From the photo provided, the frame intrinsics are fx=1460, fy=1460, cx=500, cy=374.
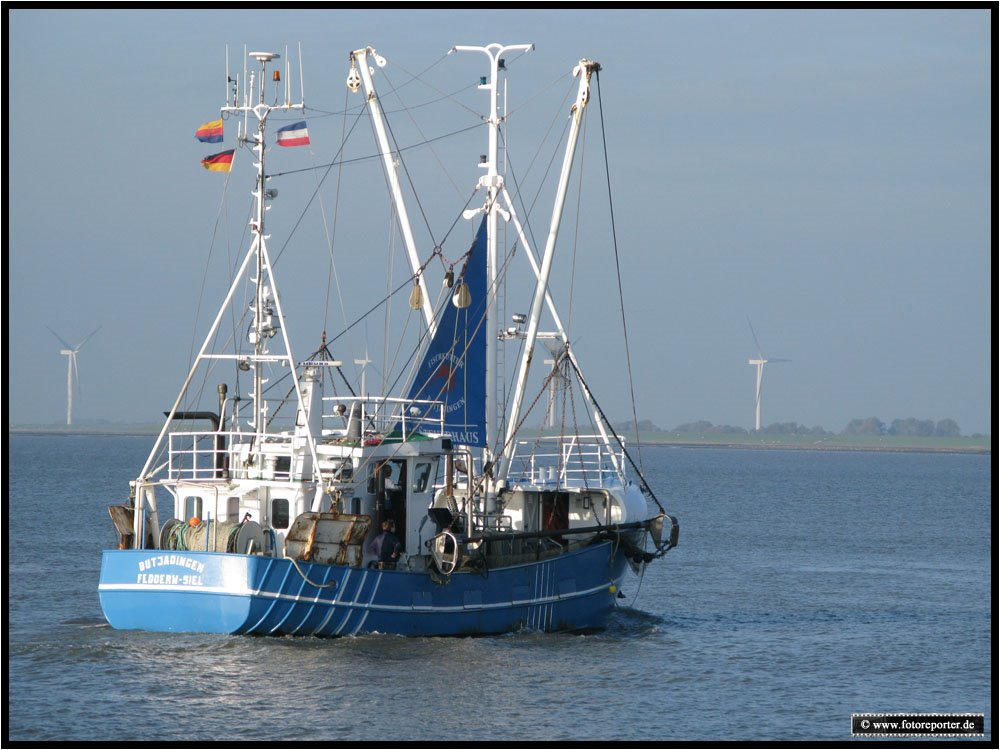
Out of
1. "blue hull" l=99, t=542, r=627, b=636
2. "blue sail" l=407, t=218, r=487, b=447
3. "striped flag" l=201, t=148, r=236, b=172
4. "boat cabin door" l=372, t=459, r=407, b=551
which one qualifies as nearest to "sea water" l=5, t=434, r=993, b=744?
"blue hull" l=99, t=542, r=627, b=636

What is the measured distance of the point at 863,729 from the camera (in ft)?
79.6

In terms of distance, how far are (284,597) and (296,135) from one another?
8.98 metres

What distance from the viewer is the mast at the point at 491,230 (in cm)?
3231

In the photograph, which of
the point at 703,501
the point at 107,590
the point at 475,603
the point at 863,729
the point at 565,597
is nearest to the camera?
the point at 863,729

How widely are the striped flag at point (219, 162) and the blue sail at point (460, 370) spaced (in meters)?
6.11

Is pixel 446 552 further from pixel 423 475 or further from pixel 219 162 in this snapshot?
pixel 219 162

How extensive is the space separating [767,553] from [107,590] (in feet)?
106

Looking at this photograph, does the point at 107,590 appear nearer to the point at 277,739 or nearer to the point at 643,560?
the point at 277,739

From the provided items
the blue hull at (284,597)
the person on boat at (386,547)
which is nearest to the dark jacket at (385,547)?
the person on boat at (386,547)

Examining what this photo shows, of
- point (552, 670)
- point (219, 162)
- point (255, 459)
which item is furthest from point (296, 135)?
point (552, 670)

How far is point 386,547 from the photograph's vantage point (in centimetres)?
2816

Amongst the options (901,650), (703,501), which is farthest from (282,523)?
(703,501)

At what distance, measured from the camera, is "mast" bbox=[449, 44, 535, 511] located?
106ft

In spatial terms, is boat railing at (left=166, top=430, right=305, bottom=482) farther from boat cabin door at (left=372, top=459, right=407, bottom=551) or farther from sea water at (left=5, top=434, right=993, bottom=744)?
sea water at (left=5, top=434, right=993, bottom=744)
